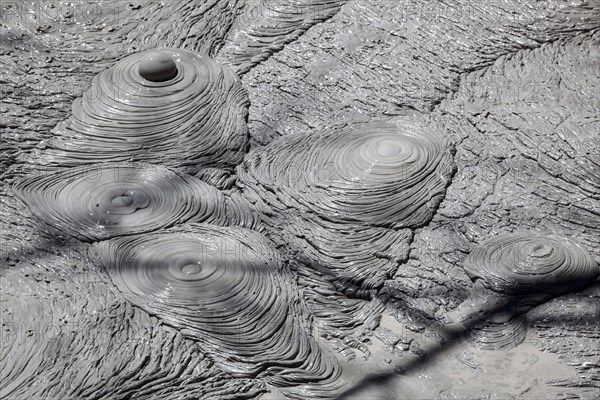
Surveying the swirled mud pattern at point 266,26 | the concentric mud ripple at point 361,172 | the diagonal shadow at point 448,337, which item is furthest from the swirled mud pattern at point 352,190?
the swirled mud pattern at point 266,26

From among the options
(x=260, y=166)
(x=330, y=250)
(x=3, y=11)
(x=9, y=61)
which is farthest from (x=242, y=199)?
(x=3, y=11)

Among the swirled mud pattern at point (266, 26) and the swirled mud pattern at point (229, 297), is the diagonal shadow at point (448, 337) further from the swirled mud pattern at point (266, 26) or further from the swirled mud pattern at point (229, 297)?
the swirled mud pattern at point (266, 26)

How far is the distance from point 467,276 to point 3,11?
1959 mm

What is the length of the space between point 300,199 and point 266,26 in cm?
90

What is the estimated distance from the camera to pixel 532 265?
251cm

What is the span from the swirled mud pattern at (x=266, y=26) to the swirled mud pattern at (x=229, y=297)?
0.88 meters

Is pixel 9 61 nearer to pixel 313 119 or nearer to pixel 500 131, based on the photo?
pixel 313 119

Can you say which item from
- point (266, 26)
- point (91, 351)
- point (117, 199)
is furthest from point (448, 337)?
point (266, 26)

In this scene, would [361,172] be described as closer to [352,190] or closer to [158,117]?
[352,190]

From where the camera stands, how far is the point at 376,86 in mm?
3146

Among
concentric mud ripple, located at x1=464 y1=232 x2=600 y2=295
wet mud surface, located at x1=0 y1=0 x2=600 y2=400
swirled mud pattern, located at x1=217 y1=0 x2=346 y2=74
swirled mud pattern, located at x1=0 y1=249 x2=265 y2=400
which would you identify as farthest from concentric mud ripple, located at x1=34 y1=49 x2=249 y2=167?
concentric mud ripple, located at x1=464 y1=232 x2=600 y2=295

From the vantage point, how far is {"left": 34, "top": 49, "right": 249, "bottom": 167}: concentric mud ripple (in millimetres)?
2865

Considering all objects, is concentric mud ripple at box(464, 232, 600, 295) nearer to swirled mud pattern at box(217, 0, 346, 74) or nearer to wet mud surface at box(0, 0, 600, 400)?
wet mud surface at box(0, 0, 600, 400)

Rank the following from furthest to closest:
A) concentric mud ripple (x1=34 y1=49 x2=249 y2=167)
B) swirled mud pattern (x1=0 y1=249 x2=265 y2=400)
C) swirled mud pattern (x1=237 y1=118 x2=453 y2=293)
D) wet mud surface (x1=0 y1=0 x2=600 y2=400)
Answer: concentric mud ripple (x1=34 y1=49 x2=249 y2=167)
swirled mud pattern (x1=237 y1=118 x2=453 y2=293)
wet mud surface (x1=0 y1=0 x2=600 y2=400)
swirled mud pattern (x1=0 y1=249 x2=265 y2=400)
